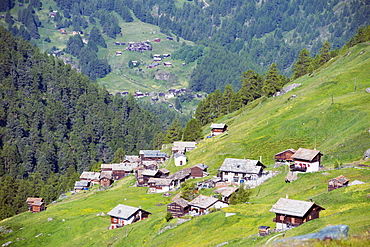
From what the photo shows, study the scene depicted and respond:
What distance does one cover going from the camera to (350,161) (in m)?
97.6

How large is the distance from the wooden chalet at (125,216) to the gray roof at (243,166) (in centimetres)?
2626

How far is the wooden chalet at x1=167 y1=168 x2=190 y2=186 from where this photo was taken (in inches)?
5089

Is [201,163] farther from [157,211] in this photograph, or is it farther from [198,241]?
[198,241]

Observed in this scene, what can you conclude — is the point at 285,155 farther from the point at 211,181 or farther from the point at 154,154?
the point at 154,154

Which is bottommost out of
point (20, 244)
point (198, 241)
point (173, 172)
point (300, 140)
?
point (20, 244)

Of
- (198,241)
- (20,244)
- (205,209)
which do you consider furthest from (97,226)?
(198,241)

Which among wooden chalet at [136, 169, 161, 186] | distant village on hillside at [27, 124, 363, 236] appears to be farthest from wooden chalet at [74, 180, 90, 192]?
wooden chalet at [136, 169, 161, 186]

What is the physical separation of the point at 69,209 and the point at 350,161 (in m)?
78.0

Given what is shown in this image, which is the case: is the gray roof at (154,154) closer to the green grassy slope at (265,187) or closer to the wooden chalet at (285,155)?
the green grassy slope at (265,187)

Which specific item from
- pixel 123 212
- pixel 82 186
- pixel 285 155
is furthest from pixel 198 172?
pixel 82 186

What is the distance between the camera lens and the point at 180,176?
130250 millimetres

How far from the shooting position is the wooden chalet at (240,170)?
11201 centimetres

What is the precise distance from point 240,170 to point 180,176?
22.5 metres

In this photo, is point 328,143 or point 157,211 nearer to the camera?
point 157,211
